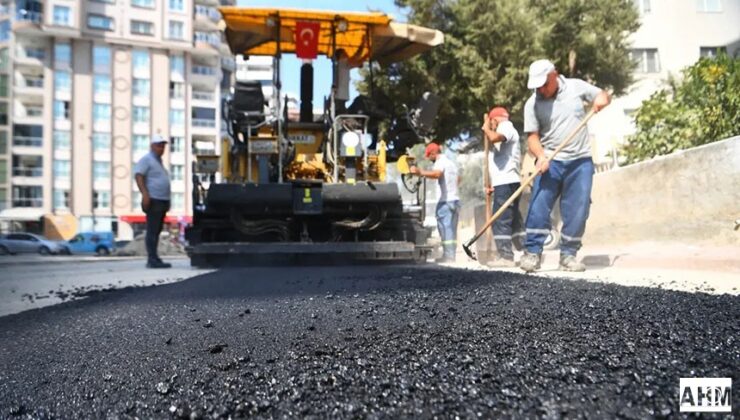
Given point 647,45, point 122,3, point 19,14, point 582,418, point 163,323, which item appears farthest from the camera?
point 647,45

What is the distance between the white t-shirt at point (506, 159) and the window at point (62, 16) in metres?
3.43

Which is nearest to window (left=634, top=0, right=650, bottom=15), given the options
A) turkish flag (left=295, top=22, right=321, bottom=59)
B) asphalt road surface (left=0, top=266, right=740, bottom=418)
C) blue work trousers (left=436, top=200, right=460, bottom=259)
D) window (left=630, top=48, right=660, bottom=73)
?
window (left=630, top=48, right=660, bottom=73)

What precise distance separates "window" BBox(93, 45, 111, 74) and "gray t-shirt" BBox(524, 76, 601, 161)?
472cm

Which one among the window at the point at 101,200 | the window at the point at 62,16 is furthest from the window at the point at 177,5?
the window at the point at 62,16

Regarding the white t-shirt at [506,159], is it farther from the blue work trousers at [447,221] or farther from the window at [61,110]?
the window at [61,110]

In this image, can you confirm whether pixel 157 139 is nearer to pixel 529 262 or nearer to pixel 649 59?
pixel 529 262

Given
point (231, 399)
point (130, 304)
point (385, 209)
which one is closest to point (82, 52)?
point (385, 209)

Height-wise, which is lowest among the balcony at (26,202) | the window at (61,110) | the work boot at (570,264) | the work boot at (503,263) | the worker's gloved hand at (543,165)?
the work boot at (503,263)

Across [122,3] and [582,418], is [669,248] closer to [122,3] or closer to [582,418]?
[582,418]

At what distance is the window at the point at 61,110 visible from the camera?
5.45 m

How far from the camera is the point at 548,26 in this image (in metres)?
8.78

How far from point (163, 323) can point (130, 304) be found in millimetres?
682

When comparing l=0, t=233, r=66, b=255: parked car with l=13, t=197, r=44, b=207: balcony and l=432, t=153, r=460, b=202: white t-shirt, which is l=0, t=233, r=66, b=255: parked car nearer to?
l=13, t=197, r=44, b=207: balcony

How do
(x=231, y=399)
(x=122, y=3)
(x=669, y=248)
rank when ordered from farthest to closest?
(x=122, y=3) < (x=669, y=248) < (x=231, y=399)
